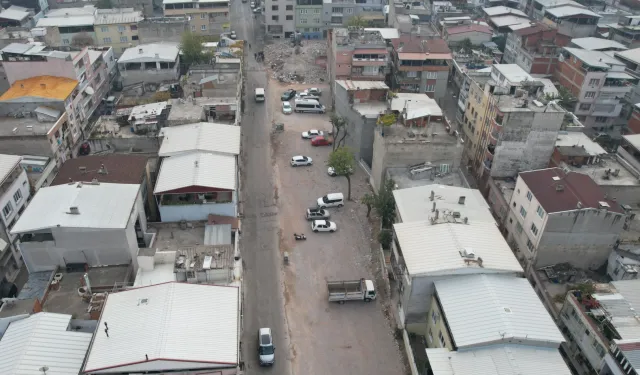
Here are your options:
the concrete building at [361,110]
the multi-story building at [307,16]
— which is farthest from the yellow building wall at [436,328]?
the multi-story building at [307,16]

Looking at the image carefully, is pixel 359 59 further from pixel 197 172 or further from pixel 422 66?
pixel 197 172

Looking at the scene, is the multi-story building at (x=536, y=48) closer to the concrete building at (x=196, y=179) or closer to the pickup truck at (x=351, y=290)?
the pickup truck at (x=351, y=290)

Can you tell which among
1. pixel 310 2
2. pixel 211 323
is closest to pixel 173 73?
pixel 310 2

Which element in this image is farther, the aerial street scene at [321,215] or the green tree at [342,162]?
the green tree at [342,162]

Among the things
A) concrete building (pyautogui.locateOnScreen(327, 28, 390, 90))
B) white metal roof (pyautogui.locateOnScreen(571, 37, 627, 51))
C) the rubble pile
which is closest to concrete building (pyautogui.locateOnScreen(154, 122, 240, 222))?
concrete building (pyautogui.locateOnScreen(327, 28, 390, 90))

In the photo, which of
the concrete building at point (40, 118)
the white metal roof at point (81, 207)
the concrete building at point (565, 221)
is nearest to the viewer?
the white metal roof at point (81, 207)

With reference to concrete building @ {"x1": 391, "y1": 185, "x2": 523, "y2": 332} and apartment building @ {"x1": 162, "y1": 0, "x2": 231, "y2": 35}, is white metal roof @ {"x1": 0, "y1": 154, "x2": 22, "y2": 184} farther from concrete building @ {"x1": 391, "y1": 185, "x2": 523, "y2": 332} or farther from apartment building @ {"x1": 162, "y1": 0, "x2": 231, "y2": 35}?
apartment building @ {"x1": 162, "y1": 0, "x2": 231, "y2": 35}
